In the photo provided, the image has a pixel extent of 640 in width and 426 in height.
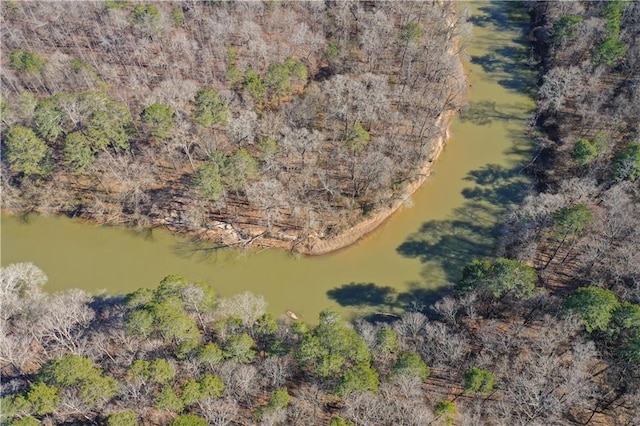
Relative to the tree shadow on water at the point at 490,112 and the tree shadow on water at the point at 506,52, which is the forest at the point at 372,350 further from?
the tree shadow on water at the point at 506,52

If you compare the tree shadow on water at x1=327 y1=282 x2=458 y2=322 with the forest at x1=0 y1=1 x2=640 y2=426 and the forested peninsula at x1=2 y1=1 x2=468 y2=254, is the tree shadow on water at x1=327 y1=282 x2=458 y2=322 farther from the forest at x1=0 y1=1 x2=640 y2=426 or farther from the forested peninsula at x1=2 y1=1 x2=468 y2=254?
the forested peninsula at x1=2 y1=1 x2=468 y2=254

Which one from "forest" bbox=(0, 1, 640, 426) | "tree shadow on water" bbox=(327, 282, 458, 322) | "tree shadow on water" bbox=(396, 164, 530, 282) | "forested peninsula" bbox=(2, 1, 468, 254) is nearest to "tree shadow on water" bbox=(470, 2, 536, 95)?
"forested peninsula" bbox=(2, 1, 468, 254)

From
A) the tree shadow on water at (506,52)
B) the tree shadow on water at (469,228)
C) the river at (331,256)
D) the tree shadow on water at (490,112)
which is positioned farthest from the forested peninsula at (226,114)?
the tree shadow on water at (506,52)

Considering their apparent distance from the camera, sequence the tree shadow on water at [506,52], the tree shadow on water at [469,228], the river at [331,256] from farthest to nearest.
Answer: the tree shadow on water at [506,52]
the tree shadow on water at [469,228]
the river at [331,256]

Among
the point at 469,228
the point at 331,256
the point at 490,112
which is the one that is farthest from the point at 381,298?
the point at 490,112

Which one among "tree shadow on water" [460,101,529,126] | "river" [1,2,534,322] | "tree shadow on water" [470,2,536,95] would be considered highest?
"tree shadow on water" [470,2,536,95]

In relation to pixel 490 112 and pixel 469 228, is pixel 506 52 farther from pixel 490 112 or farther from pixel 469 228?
pixel 469 228

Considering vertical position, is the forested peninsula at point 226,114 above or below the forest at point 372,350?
above
